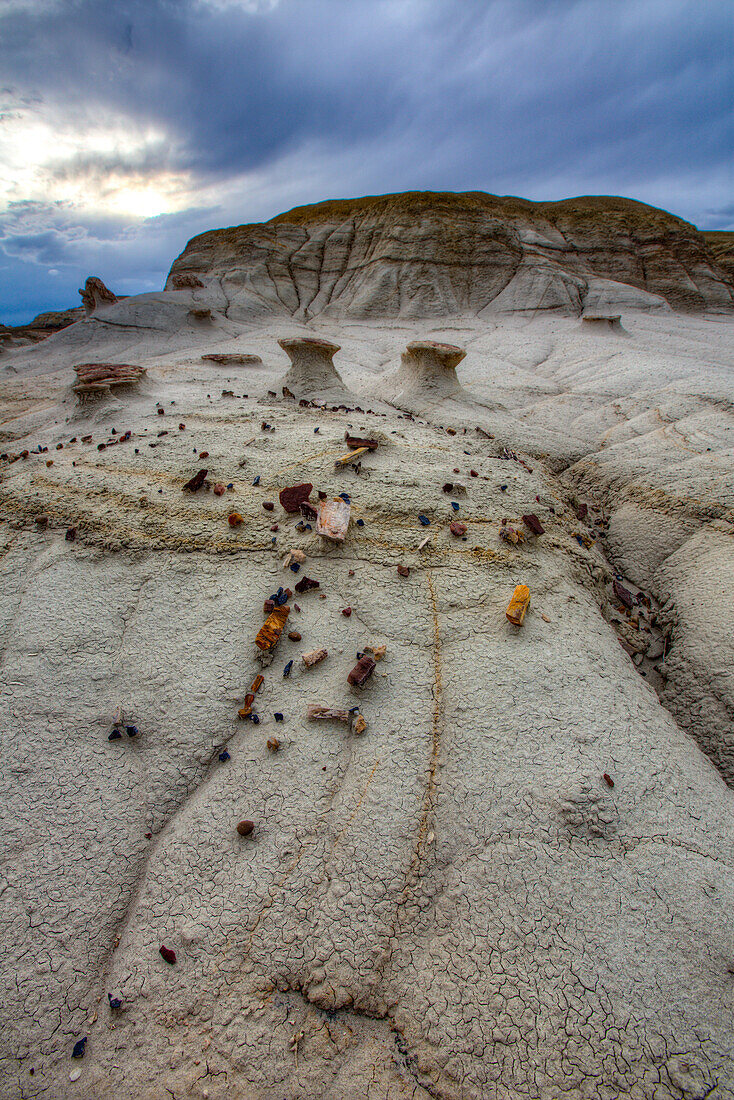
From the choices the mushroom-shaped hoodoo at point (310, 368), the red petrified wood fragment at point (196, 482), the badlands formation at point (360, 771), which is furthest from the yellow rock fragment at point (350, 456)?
the mushroom-shaped hoodoo at point (310, 368)

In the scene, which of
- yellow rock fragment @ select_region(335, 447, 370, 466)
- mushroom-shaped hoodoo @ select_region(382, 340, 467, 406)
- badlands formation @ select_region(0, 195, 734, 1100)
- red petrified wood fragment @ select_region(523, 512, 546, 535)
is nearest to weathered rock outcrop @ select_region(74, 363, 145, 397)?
badlands formation @ select_region(0, 195, 734, 1100)

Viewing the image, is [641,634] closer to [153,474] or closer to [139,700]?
[139,700]

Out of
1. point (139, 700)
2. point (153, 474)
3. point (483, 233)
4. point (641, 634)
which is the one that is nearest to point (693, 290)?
point (483, 233)

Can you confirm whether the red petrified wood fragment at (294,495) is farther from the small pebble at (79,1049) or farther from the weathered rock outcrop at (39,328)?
the weathered rock outcrop at (39,328)

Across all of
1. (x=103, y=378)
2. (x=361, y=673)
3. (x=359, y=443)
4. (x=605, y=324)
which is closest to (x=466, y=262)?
(x=605, y=324)

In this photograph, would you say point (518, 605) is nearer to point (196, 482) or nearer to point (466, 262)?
point (196, 482)

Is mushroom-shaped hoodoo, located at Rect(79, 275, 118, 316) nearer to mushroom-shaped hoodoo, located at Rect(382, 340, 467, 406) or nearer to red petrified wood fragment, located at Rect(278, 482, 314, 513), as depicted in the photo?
mushroom-shaped hoodoo, located at Rect(382, 340, 467, 406)

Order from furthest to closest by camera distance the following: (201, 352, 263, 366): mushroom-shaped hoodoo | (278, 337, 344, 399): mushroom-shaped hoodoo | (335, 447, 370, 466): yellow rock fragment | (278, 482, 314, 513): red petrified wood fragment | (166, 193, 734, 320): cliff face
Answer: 1. (166, 193, 734, 320): cliff face
2. (201, 352, 263, 366): mushroom-shaped hoodoo
3. (278, 337, 344, 399): mushroom-shaped hoodoo
4. (335, 447, 370, 466): yellow rock fragment
5. (278, 482, 314, 513): red petrified wood fragment
